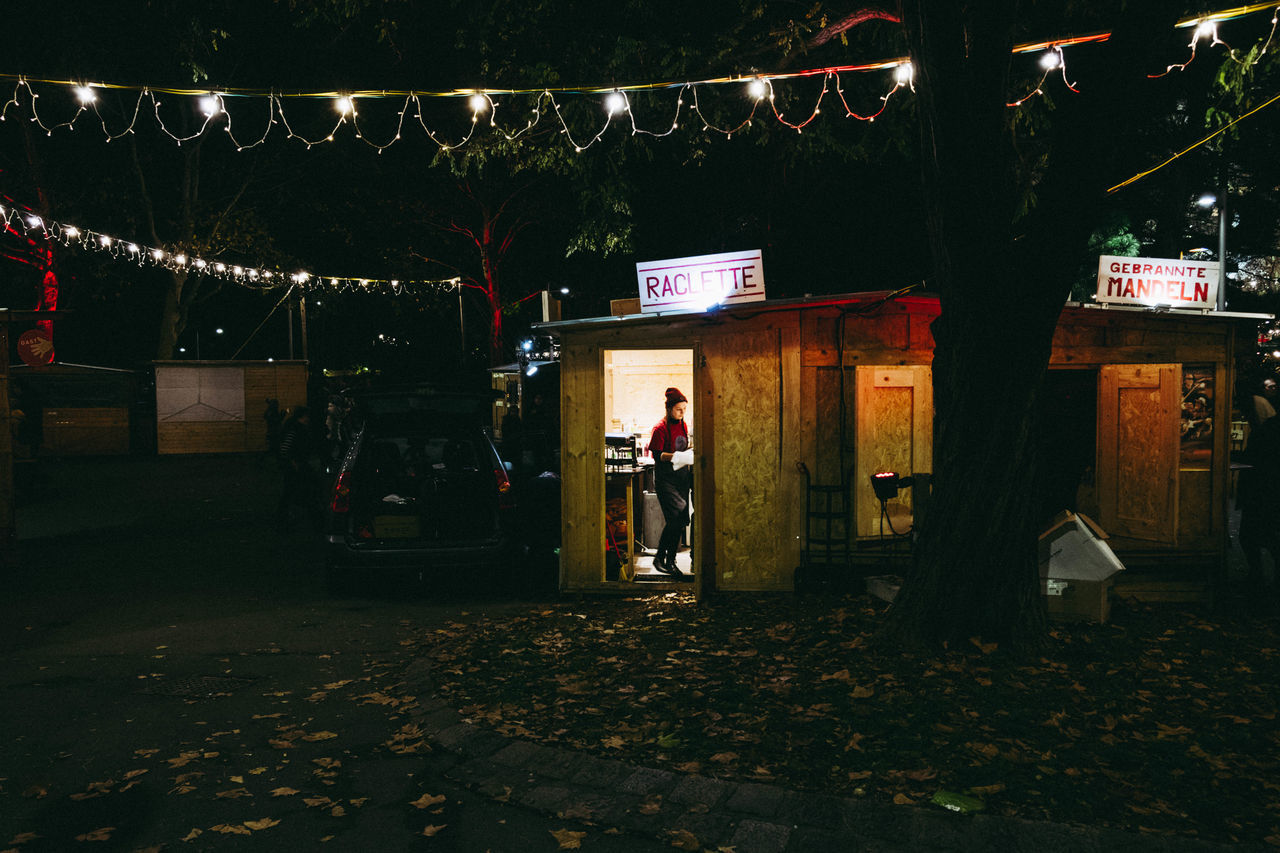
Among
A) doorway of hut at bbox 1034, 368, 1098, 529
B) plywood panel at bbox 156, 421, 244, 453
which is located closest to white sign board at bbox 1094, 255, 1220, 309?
doorway of hut at bbox 1034, 368, 1098, 529

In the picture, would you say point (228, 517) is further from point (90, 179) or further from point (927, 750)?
point (90, 179)

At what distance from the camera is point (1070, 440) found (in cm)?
974

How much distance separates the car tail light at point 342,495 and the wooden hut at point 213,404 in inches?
788

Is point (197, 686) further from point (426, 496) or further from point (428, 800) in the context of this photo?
point (426, 496)

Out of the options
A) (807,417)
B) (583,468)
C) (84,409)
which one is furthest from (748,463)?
(84,409)

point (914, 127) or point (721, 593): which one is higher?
point (914, 127)

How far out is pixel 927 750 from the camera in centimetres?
469

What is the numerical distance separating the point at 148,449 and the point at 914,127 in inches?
960

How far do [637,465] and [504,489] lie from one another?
7.16 feet

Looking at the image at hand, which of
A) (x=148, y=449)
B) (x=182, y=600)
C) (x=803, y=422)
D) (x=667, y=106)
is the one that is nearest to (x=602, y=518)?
(x=803, y=422)

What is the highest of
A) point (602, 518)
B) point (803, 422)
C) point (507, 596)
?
point (803, 422)

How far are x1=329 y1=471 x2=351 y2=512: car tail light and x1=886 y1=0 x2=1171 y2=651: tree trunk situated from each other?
17.0 ft

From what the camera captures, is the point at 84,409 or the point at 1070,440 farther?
the point at 84,409

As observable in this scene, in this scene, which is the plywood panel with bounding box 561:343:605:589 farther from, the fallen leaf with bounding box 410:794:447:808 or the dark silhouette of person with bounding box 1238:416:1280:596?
the dark silhouette of person with bounding box 1238:416:1280:596
